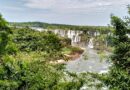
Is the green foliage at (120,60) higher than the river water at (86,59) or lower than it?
higher

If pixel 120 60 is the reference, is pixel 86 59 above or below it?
below

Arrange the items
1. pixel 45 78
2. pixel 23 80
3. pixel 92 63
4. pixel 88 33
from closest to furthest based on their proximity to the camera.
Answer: pixel 23 80 < pixel 45 78 < pixel 92 63 < pixel 88 33

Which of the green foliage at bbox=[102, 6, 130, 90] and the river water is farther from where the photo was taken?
the river water

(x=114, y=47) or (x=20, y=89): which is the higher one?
(x=114, y=47)

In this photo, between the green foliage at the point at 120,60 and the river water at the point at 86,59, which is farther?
the river water at the point at 86,59

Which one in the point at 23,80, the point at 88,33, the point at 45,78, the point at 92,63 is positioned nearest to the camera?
the point at 23,80

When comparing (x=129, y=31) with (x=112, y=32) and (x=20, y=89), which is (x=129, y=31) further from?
(x=20, y=89)

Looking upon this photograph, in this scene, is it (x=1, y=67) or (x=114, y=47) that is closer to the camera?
(x=1, y=67)

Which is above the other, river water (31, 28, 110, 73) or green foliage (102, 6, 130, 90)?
→ green foliage (102, 6, 130, 90)

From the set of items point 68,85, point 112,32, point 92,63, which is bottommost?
point 92,63

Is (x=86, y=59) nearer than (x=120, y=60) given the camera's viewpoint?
No

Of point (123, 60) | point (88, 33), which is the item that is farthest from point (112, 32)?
Answer: point (88, 33)
